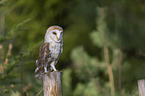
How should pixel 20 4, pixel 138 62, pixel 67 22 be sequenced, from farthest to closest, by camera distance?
pixel 67 22 < pixel 20 4 < pixel 138 62

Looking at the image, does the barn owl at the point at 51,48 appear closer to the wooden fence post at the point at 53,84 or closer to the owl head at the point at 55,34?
the owl head at the point at 55,34

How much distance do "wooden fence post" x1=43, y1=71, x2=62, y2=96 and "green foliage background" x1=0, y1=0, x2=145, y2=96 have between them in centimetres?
64

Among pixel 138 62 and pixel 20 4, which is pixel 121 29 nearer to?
pixel 138 62

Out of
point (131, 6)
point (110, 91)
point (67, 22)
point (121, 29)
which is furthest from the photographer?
point (67, 22)

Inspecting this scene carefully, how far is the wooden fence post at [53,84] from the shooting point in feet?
5.99

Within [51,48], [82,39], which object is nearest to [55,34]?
[51,48]

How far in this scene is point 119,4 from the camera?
505cm

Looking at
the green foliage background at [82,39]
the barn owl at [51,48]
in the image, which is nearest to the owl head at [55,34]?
the barn owl at [51,48]

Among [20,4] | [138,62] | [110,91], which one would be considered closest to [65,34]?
[20,4]

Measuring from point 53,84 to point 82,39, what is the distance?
5274 millimetres

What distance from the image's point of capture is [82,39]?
7066mm

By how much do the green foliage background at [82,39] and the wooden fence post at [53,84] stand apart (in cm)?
64

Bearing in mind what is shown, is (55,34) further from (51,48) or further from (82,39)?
(82,39)

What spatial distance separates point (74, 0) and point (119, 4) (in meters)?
2.41
